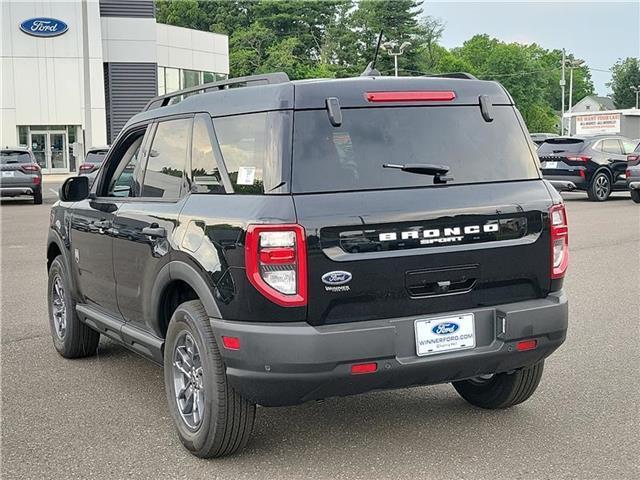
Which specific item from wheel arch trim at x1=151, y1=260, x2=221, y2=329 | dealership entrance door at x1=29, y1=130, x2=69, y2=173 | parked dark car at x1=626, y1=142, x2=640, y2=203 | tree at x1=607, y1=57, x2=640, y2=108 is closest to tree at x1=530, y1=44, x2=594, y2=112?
tree at x1=607, y1=57, x2=640, y2=108

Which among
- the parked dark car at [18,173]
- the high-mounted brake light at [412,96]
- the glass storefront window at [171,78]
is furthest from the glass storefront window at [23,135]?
the high-mounted brake light at [412,96]

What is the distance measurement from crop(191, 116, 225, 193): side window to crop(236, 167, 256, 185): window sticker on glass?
0.16 meters

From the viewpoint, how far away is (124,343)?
17.3 ft

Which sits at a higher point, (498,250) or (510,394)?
(498,250)

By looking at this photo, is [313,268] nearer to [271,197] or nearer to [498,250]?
[271,197]

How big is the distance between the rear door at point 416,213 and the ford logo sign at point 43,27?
142 feet

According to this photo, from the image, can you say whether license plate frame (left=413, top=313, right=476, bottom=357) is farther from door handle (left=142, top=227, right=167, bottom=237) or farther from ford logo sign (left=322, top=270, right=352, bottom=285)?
door handle (left=142, top=227, right=167, bottom=237)

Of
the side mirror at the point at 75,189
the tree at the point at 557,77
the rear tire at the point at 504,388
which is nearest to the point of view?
the rear tire at the point at 504,388

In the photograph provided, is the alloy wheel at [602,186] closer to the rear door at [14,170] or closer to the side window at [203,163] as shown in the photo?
the rear door at [14,170]

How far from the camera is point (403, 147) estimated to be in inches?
165

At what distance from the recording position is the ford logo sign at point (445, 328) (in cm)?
404

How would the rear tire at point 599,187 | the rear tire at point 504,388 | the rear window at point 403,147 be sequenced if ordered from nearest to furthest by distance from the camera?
the rear window at point 403,147
the rear tire at point 504,388
the rear tire at point 599,187

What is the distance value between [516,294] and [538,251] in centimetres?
26

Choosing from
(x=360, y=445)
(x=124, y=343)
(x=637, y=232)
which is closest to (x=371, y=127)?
(x=360, y=445)
